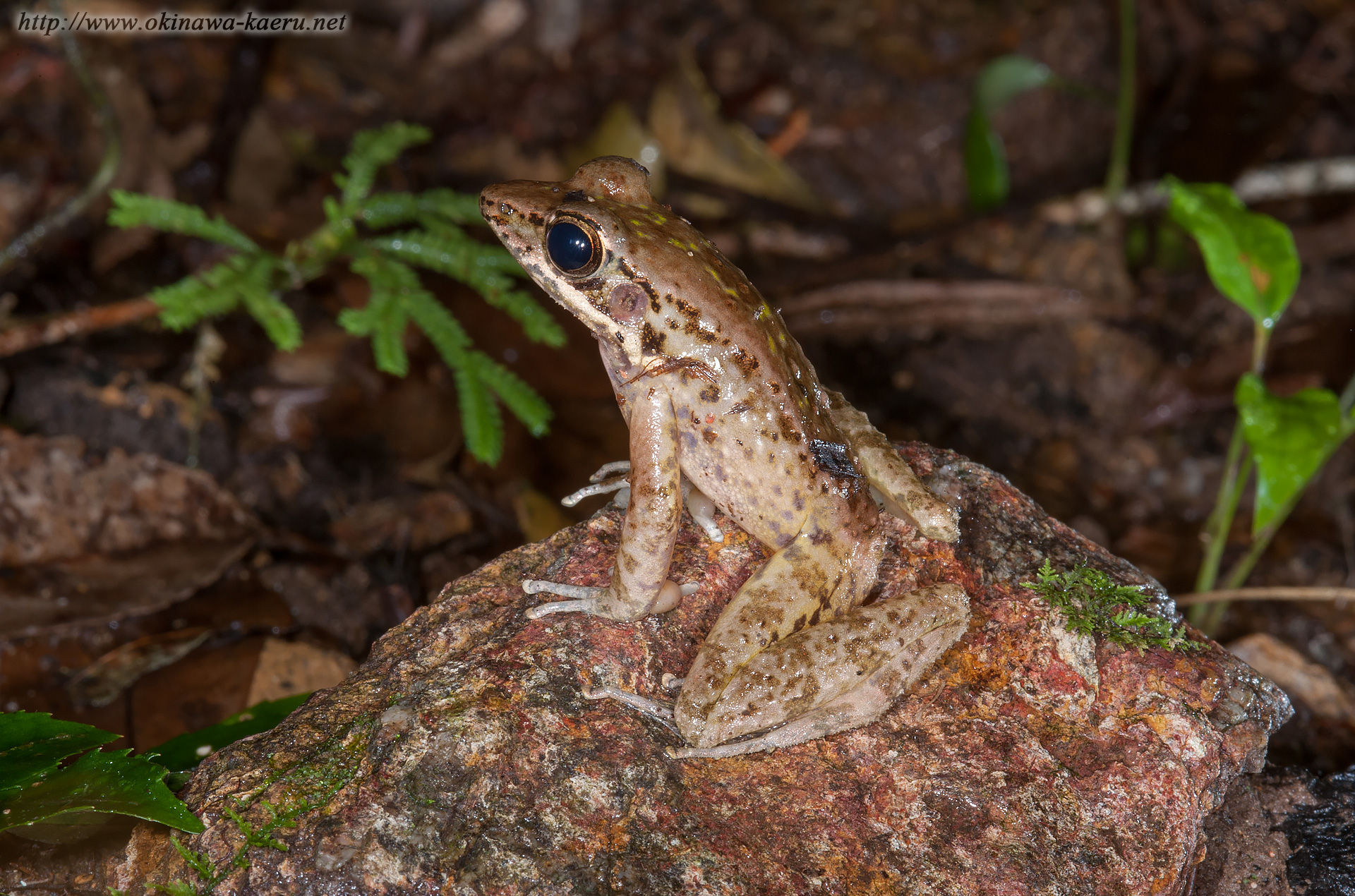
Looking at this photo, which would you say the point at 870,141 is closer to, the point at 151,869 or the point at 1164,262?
the point at 1164,262

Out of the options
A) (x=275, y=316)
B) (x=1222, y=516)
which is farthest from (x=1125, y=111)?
(x=275, y=316)

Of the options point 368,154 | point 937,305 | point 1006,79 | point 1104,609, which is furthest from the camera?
point 1006,79

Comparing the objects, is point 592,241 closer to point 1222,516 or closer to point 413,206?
point 413,206

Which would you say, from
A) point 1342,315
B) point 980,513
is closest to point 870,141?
point 1342,315

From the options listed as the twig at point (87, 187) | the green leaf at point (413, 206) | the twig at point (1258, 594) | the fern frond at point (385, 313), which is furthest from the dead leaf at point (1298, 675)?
the twig at point (87, 187)

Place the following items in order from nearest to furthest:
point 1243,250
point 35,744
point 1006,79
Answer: point 35,744, point 1243,250, point 1006,79

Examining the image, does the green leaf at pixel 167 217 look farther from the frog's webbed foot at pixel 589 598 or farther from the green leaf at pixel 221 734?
the frog's webbed foot at pixel 589 598

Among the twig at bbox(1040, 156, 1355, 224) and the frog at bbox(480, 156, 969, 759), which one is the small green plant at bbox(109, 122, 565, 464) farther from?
the twig at bbox(1040, 156, 1355, 224)
